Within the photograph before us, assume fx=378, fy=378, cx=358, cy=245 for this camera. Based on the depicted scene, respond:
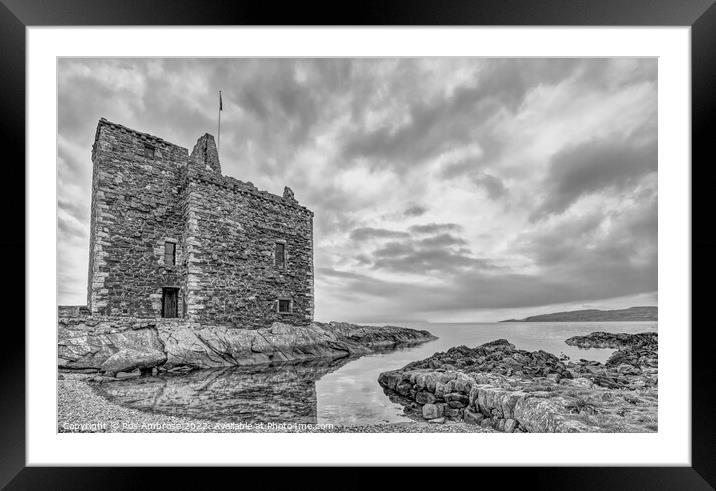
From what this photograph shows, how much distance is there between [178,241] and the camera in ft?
27.2

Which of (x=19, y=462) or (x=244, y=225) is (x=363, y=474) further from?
(x=244, y=225)

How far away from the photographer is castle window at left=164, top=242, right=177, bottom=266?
815 centimetres

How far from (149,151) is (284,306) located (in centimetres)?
458

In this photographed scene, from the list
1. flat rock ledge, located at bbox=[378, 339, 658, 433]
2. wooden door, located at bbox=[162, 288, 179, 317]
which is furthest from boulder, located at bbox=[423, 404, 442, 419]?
wooden door, located at bbox=[162, 288, 179, 317]

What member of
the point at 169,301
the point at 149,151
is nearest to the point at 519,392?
the point at 169,301

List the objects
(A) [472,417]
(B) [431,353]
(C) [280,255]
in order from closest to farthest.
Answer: (A) [472,417] < (B) [431,353] < (C) [280,255]

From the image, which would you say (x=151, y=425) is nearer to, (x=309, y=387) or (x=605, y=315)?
(x=309, y=387)

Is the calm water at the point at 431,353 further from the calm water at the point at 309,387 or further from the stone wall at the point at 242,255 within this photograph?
the stone wall at the point at 242,255

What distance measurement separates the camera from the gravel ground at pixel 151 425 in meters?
4.48

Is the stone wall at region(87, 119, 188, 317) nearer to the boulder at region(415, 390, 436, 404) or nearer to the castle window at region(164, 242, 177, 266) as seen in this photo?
the castle window at region(164, 242, 177, 266)

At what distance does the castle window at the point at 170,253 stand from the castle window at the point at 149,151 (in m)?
A: 1.92

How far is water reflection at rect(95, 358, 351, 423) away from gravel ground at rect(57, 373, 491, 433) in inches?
5.2

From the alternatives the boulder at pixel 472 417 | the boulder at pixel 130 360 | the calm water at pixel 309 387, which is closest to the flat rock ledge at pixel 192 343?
the boulder at pixel 130 360
